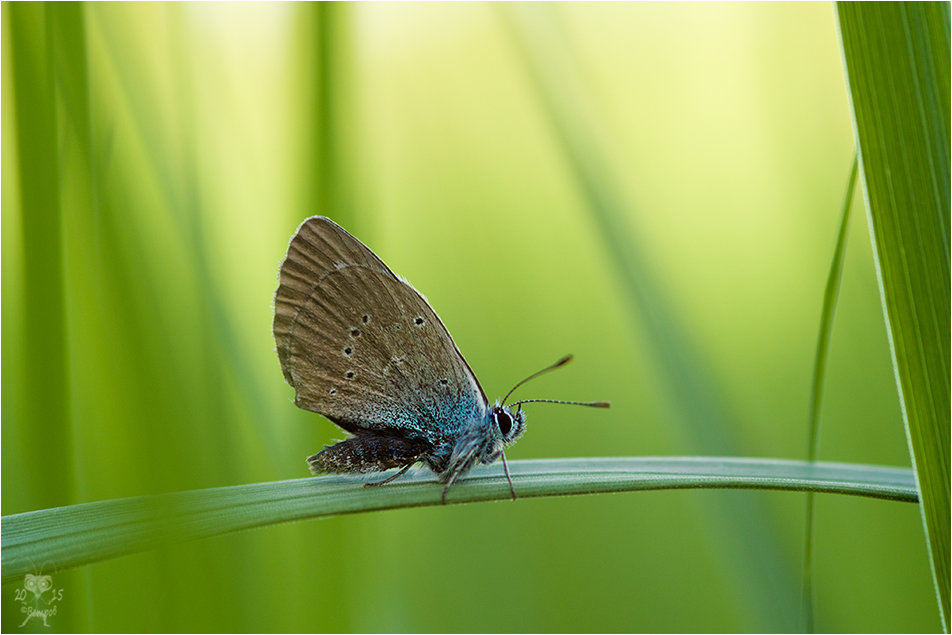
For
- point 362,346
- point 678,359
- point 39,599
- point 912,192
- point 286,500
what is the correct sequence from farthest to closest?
point 678,359
point 362,346
point 39,599
point 286,500
point 912,192

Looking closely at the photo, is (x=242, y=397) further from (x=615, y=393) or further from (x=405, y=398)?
(x=615, y=393)

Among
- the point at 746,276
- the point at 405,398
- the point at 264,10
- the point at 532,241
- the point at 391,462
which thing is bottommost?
the point at 391,462

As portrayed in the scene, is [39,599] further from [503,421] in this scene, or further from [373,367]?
[503,421]

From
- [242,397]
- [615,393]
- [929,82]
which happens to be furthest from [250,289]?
[929,82]

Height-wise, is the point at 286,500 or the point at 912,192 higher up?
the point at 912,192

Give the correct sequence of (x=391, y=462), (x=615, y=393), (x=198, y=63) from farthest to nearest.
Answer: (x=615, y=393)
(x=198, y=63)
(x=391, y=462)

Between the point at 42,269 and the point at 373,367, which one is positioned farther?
the point at 373,367

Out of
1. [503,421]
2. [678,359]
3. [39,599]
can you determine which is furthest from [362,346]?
A: [678,359]

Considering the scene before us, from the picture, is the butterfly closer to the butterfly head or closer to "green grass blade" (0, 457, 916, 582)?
the butterfly head
